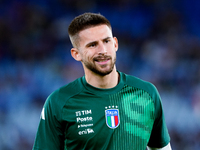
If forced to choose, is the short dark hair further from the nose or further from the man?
the nose

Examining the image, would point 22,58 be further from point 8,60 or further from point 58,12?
point 58,12

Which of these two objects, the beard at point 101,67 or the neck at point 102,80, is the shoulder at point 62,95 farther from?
the beard at point 101,67

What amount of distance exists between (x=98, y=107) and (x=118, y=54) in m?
5.01

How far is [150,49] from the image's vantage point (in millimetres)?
7449

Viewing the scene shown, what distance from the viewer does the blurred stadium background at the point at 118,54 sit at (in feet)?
23.6

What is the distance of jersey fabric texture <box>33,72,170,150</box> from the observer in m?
2.54

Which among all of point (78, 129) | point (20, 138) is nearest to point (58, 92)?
point (78, 129)

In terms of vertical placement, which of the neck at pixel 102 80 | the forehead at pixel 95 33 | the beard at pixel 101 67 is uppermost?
the forehead at pixel 95 33

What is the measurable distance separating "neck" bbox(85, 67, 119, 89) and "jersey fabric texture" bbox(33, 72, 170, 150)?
0.03m

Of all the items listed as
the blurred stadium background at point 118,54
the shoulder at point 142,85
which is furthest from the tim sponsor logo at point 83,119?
the blurred stadium background at point 118,54

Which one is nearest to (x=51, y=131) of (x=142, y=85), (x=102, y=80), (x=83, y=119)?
(x=83, y=119)

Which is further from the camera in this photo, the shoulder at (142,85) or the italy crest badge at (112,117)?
the shoulder at (142,85)

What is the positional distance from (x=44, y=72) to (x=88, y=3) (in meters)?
1.91

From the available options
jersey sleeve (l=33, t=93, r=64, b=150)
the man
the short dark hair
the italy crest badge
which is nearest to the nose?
the man
